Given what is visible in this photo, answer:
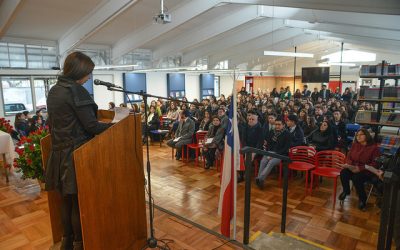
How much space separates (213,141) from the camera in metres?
5.03

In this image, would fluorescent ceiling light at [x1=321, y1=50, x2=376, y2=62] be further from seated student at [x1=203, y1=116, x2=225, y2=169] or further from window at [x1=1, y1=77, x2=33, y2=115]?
window at [x1=1, y1=77, x2=33, y2=115]

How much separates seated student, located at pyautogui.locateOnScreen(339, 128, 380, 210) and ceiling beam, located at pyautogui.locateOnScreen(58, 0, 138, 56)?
14.4 ft

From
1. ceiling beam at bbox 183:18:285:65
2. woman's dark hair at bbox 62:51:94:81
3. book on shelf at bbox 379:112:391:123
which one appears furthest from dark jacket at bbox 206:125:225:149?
ceiling beam at bbox 183:18:285:65

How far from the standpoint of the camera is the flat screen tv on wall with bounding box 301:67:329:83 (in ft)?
40.0

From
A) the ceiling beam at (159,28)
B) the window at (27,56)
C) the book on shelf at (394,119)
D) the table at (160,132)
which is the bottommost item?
the table at (160,132)

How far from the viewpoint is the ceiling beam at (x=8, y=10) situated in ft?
15.8

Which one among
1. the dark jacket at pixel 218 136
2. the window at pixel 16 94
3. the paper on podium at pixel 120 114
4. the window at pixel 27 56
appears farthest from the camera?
the window at pixel 16 94

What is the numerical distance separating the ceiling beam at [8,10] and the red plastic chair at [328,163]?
548 cm

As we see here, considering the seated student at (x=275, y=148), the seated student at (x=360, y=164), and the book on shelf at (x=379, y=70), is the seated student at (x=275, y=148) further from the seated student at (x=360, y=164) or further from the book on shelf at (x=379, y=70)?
the book on shelf at (x=379, y=70)

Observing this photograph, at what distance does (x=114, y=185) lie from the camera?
1927 mm

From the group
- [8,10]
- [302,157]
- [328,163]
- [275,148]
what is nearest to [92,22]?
[8,10]

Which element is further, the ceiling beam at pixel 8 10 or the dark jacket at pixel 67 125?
the ceiling beam at pixel 8 10

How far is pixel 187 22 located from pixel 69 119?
656 centimetres

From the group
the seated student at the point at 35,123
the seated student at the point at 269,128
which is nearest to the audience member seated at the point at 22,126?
the seated student at the point at 35,123
